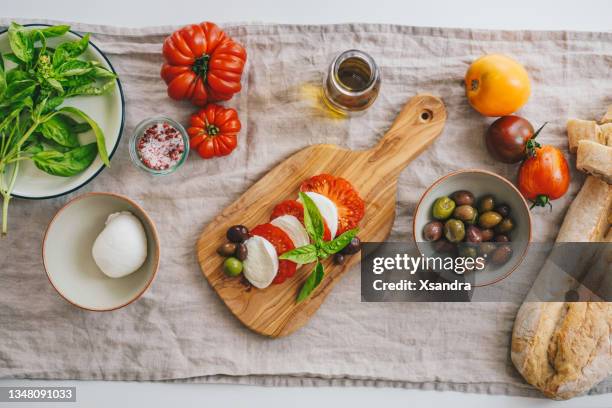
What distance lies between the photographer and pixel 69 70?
1446 mm

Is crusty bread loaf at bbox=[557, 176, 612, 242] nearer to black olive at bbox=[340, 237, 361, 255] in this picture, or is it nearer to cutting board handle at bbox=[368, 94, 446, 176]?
cutting board handle at bbox=[368, 94, 446, 176]

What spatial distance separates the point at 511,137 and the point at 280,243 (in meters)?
0.73

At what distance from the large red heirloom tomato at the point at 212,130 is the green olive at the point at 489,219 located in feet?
2.50

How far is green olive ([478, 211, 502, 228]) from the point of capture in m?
1.52

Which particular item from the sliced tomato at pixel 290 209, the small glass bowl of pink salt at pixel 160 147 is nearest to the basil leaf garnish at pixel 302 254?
the sliced tomato at pixel 290 209

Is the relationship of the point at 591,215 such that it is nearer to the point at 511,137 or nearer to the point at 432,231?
the point at 511,137

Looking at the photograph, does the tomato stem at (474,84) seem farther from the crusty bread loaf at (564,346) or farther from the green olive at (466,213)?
the crusty bread loaf at (564,346)

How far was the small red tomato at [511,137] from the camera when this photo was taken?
1.54 m

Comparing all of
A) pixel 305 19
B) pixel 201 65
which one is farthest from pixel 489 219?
pixel 201 65

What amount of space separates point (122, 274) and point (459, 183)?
3.29 feet

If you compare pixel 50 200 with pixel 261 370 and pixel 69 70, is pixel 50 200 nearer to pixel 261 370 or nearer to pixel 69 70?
pixel 69 70

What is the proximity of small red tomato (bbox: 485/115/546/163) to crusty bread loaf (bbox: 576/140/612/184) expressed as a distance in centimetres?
15

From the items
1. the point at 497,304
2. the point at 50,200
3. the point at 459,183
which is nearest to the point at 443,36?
the point at 459,183

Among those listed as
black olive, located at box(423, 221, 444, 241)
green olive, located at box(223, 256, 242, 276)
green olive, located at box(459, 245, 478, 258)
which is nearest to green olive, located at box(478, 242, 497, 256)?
green olive, located at box(459, 245, 478, 258)
